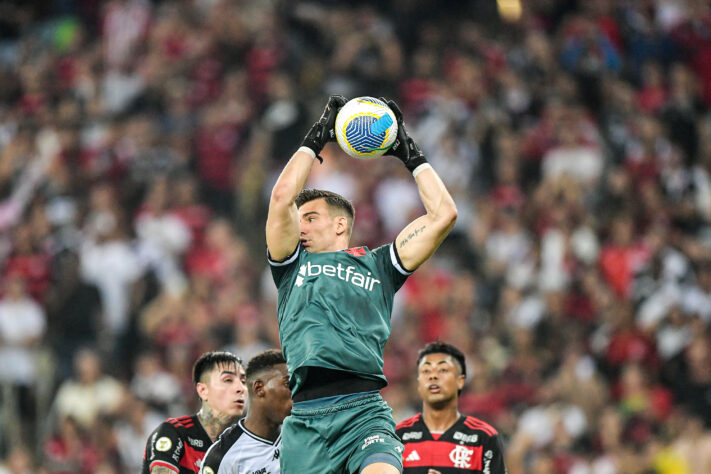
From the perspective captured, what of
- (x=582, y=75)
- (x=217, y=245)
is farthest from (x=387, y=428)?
(x=582, y=75)

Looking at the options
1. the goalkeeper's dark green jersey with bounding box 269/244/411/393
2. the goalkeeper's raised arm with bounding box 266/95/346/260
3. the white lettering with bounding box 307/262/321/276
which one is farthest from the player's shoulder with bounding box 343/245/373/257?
the goalkeeper's raised arm with bounding box 266/95/346/260

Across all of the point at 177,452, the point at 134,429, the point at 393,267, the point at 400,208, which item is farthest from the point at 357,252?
the point at 400,208

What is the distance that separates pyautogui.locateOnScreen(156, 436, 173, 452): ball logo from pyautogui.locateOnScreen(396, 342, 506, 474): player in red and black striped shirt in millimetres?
1848

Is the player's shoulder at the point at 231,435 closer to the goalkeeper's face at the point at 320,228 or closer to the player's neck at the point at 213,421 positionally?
the player's neck at the point at 213,421

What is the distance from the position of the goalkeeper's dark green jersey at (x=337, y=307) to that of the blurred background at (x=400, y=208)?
6665 millimetres

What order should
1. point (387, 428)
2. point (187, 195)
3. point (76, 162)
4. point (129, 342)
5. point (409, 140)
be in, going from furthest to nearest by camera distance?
point (76, 162)
point (187, 195)
point (129, 342)
point (409, 140)
point (387, 428)

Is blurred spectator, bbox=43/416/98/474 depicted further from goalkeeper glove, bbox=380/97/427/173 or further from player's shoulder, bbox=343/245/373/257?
goalkeeper glove, bbox=380/97/427/173

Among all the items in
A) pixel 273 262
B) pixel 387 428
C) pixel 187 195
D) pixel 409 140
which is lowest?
pixel 387 428

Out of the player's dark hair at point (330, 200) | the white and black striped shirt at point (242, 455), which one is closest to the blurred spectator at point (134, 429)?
the white and black striped shirt at point (242, 455)

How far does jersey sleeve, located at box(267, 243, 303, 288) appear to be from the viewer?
649 centimetres

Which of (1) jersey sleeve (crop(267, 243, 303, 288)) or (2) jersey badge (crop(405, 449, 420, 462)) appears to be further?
(2) jersey badge (crop(405, 449, 420, 462))

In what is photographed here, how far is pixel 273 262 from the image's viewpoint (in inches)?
256

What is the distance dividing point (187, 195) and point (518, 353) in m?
5.83

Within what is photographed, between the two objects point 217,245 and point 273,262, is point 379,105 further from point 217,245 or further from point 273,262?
point 217,245
